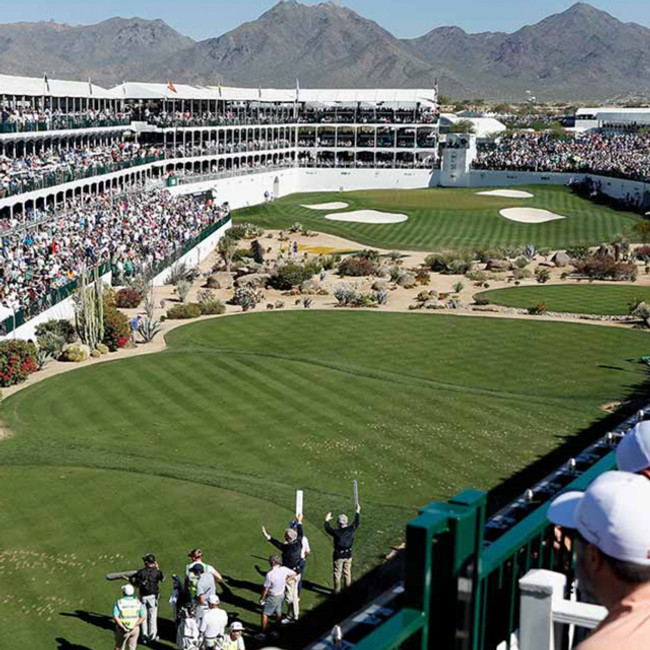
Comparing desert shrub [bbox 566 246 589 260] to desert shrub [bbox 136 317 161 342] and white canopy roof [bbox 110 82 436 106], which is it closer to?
desert shrub [bbox 136 317 161 342]

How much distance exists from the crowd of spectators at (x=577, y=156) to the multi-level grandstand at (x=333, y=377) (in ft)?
2.89

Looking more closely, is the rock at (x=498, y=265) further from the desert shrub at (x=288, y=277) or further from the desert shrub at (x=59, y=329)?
the desert shrub at (x=59, y=329)

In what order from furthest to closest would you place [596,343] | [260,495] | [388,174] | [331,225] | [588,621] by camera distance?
[388,174], [331,225], [596,343], [260,495], [588,621]

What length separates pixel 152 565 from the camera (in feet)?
50.7

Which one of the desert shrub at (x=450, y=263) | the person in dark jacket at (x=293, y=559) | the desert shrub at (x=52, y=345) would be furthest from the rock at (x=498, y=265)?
the person in dark jacket at (x=293, y=559)

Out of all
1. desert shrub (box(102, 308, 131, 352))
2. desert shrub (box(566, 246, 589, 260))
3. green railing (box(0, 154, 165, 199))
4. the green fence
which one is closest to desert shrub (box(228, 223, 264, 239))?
green railing (box(0, 154, 165, 199))

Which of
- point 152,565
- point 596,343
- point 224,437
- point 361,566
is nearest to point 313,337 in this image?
point 596,343

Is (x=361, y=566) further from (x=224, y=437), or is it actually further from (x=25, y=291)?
(x=25, y=291)

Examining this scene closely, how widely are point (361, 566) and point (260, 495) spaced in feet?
13.1

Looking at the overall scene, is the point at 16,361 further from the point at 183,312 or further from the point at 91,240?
the point at 91,240

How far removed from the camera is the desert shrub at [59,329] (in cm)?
3716

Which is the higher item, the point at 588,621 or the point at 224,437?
the point at 588,621

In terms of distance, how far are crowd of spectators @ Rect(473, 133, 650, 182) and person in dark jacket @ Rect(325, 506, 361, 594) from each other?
73.0 metres

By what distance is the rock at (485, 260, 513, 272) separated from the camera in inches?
2294
